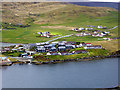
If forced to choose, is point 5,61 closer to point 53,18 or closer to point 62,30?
point 62,30

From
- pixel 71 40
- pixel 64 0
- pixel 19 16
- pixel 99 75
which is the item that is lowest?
pixel 99 75

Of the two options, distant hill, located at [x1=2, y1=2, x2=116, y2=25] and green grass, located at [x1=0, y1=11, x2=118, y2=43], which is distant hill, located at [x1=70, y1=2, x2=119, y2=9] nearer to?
distant hill, located at [x1=2, y1=2, x2=116, y2=25]

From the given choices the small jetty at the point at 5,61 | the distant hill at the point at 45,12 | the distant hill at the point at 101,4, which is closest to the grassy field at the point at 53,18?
the distant hill at the point at 45,12

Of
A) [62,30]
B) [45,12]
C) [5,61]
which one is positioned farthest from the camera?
[45,12]

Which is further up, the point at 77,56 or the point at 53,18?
the point at 53,18

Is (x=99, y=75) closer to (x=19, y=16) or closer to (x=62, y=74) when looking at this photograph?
(x=62, y=74)

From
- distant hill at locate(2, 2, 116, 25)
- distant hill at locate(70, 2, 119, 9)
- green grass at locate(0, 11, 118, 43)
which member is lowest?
green grass at locate(0, 11, 118, 43)

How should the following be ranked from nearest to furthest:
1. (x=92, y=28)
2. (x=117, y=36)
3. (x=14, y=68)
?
(x=14, y=68) → (x=117, y=36) → (x=92, y=28)

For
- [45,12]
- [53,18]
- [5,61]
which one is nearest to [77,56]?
[5,61]

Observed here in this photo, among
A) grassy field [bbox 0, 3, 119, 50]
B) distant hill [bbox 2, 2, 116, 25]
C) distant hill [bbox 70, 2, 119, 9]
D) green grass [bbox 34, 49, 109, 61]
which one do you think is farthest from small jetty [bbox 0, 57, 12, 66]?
Result: distant hill [bbox 70, 2, 119, 9]

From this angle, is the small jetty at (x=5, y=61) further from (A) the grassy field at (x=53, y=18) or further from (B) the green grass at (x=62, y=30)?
(A) the grassy field at (x=53, y=18)

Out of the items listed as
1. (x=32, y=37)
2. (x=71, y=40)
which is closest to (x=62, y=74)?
(x=71, y=40)
